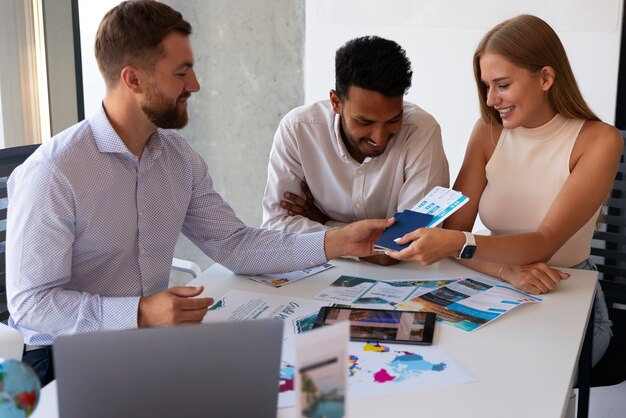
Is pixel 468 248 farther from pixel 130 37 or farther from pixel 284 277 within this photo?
pixel 130 37

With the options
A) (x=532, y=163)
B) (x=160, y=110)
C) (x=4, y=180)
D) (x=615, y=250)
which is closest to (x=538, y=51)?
(x=532, y=163)

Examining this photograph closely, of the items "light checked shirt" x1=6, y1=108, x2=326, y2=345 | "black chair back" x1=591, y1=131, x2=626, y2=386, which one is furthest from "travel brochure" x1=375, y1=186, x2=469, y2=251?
"black chair back" x1=591, y1=131, x2=626, y2=386

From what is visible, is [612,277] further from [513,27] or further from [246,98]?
[246,98]

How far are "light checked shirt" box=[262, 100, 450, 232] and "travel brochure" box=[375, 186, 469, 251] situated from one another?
0.34 meters

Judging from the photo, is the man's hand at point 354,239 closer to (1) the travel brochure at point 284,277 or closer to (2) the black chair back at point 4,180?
(1) the travel brochure at point 284,277

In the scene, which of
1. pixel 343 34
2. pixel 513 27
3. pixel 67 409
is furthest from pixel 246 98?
pixel 67 409

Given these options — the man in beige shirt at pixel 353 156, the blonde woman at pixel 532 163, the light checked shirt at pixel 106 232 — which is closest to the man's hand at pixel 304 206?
the man in beige shirt at pixel 353 156

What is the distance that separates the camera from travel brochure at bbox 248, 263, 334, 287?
2.14 meters

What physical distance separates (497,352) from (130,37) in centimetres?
115

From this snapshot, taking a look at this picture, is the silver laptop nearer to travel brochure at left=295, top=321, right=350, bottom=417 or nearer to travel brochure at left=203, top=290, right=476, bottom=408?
travel brochure at left=295, top=321, right=350, bottom=417

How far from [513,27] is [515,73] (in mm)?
133

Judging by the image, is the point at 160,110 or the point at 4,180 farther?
the point at 4,180

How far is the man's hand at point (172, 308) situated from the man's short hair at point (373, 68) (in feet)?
2.80

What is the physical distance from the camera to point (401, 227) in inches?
83.1
